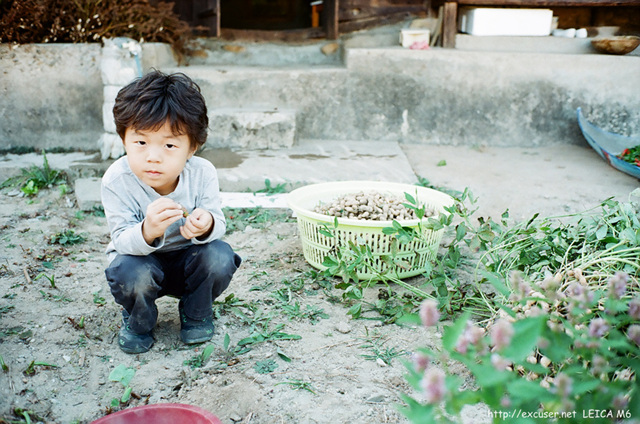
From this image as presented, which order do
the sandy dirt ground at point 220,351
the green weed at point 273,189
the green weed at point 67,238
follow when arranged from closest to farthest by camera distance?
the sandy dirt ground at point 220,351 → the green weed at point 67,238 → the green weed at point 273,189

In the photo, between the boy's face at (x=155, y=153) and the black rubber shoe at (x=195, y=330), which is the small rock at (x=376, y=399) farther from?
the boy's face at (x=155, y=153)

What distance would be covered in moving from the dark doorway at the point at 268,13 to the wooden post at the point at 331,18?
3442 millimetres

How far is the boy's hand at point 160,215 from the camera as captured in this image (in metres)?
1.65

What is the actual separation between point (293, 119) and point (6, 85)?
218 cm

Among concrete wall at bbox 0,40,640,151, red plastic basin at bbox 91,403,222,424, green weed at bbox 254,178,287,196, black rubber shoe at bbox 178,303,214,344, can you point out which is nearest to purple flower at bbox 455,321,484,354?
red plastic basin at bbox 91,403,222,424

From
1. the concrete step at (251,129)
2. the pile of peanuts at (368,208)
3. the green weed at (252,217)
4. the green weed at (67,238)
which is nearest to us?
the pile of peanuts at (368,208)

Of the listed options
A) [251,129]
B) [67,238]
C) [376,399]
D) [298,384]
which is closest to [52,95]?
[251,129]

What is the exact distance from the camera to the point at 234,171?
3.67m

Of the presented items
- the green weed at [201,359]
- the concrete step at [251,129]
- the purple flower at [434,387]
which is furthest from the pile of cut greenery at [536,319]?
the concrete step at [251,129]

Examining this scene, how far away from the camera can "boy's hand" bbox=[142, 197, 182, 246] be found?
1.65 metres

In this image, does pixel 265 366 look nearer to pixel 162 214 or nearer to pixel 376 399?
pixel 376 399

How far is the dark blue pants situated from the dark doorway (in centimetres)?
715

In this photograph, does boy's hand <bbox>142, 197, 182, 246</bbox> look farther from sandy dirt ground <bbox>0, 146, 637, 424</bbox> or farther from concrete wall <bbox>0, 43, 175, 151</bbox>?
concrete wall <bbox>0, 43, 175, 151</bbox>

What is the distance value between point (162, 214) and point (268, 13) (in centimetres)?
778
